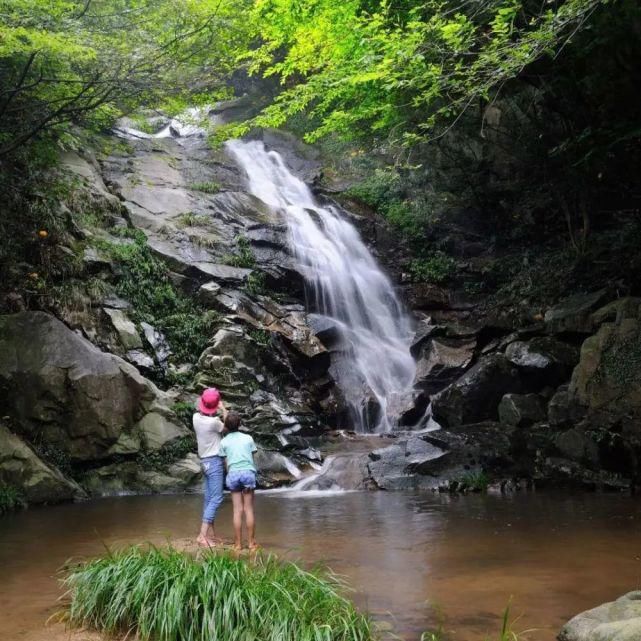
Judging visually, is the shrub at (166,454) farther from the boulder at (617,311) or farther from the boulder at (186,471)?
the boulder at (617,311)

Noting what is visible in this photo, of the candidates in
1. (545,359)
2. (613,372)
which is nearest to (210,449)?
(613,372)

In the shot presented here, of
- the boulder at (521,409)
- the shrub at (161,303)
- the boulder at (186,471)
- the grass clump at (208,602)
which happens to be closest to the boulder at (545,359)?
the boulder at (521,409)

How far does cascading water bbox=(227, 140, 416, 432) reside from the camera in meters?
17.5

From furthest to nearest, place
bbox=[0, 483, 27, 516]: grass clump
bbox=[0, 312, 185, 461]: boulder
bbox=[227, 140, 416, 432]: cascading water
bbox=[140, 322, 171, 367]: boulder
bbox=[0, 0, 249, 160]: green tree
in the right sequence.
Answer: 1. bbox=[227, 140, 416, 432]: cascading water
2. bbox=[140, 322, 171, 367]: boulder
3. bbox=[0, 312, 185, 461]: boulder
4. bbox=[0, 483, 27, 516]: grass clump
5. bbox=[0, 0, 249, 160]: green tree

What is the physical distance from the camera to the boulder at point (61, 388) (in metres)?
11.6

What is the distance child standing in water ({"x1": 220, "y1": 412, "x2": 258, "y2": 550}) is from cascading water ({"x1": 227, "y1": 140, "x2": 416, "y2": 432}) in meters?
10.3

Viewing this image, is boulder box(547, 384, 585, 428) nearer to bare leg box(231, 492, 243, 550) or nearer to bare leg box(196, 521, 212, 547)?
bare leg box(231, 492, 243, 550)

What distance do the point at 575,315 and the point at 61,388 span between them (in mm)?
9959

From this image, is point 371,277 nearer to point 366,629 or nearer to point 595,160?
point 595,160

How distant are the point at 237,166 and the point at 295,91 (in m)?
17.6

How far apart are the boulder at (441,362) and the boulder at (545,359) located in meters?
2.90

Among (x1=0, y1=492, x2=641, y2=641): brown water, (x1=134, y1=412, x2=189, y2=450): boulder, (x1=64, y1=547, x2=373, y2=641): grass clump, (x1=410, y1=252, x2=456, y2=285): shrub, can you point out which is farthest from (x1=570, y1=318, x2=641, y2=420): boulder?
(x1=410, y1=252, x2=456, y2=285): shrub

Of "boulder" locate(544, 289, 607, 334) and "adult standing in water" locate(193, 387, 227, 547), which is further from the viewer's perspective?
"boulder" locate(544, 289, 607, 334)

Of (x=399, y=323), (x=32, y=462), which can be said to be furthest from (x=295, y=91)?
(x=399, y=323)
